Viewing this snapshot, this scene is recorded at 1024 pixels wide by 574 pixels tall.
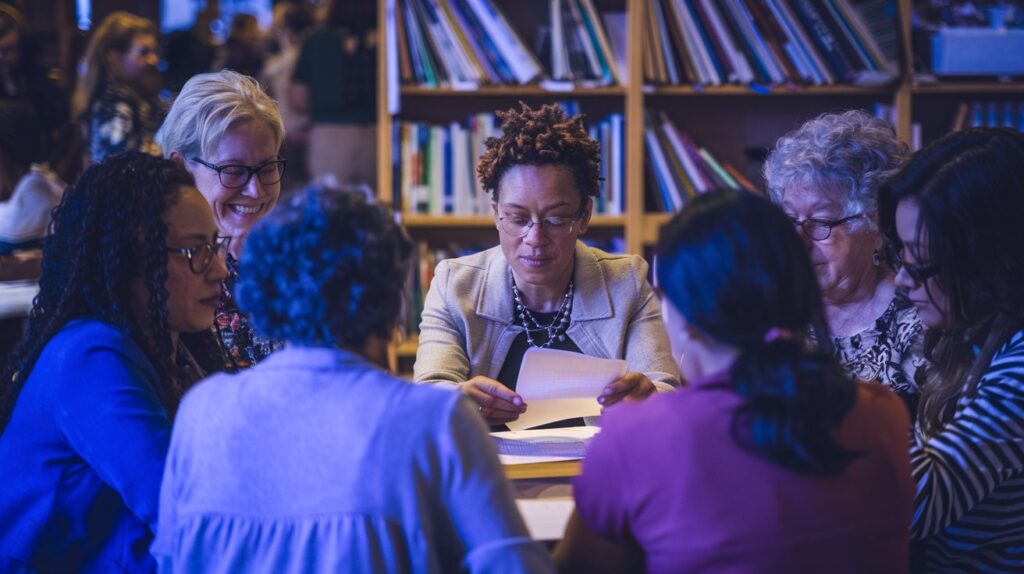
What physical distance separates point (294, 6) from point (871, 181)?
17.0 feet

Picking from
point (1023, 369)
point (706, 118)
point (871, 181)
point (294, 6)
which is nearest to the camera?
point (1023, 369)

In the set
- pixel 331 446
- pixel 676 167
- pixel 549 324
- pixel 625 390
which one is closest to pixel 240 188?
pixel 549 324

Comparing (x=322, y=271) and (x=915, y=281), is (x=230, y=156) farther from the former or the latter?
(x=915, y=281)

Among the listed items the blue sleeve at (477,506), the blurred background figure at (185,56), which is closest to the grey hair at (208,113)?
the blue sleeve at (477,506)

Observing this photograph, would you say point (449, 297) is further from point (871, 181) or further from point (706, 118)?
point (706, 118)

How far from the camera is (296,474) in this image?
1.11 m

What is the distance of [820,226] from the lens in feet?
6.89

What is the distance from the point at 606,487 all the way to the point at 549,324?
1037 millimetres

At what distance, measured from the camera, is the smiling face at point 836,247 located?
2.08 meters

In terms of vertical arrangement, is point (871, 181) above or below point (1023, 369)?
above

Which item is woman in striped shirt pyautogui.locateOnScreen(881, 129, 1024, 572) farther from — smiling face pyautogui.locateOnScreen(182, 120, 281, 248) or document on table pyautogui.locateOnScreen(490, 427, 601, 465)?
smiling face pyautogui.locateOnScreen(182, 120, 281, 248)

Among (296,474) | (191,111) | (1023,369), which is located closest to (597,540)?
(296,474)

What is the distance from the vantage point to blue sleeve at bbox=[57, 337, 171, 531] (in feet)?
4.42

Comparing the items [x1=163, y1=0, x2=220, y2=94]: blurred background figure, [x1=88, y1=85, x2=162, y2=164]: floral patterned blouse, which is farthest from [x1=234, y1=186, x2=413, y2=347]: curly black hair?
[x1=163, y1=0, x2=220, y2=94]: blurred background figure
